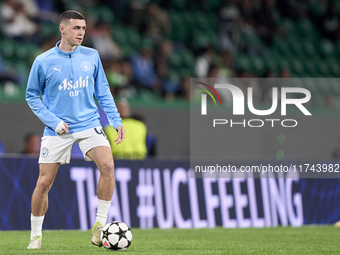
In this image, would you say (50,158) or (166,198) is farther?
(166,198)

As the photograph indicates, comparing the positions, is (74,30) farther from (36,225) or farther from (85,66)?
(36,225)

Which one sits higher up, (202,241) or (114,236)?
(114,236)

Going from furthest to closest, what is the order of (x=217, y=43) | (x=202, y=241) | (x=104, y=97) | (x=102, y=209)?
(x=217, y=43)
(x=202, y=241)
(x=104, y=97)
(x=102, y=209)

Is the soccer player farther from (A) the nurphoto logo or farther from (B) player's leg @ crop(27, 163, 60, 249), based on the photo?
(A) the nurphoto logo

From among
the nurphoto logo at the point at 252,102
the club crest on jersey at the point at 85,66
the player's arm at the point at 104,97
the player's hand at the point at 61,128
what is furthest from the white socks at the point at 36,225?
the nurphoto logo at the point at 252,102

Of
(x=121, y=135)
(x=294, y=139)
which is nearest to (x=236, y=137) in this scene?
(x=294, y=139)

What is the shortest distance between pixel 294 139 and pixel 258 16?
4.99 meters

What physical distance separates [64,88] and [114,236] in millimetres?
1466

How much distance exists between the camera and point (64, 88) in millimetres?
6340

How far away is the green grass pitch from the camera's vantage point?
650cm

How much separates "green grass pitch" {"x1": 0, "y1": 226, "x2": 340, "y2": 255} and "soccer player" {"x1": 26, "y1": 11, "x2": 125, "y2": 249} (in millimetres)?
423

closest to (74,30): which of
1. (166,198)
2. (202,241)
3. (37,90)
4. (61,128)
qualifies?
(37,90)

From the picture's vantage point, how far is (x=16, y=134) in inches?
479

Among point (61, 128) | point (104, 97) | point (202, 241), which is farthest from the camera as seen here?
point (202, 241)
